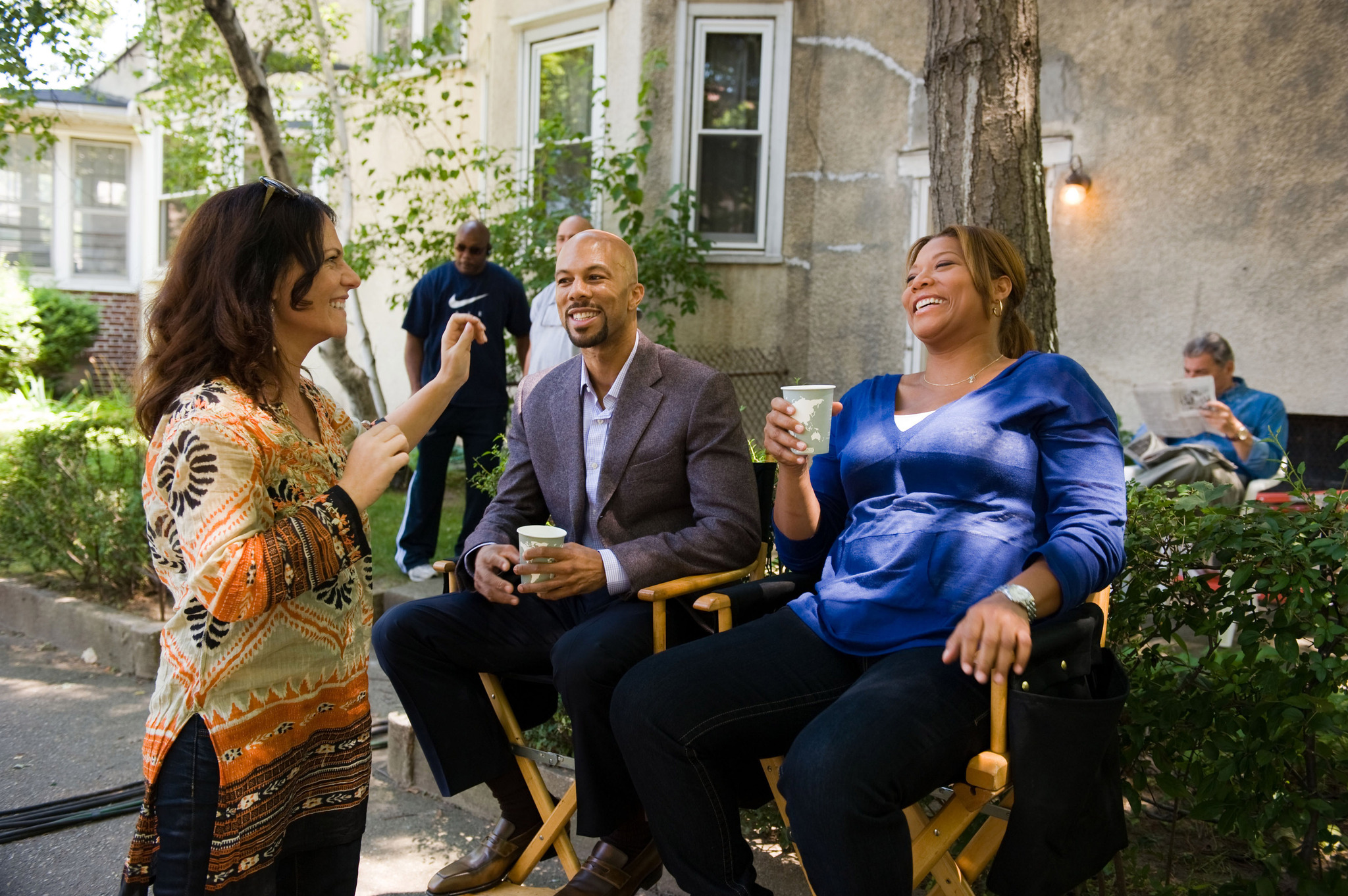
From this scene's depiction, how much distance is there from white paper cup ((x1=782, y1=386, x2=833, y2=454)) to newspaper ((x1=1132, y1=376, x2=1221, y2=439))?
348cm

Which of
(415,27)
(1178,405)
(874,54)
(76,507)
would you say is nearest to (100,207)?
(415,27)

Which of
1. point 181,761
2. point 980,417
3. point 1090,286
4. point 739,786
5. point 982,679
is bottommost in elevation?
point 739,786

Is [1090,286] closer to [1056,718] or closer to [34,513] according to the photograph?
[1056,718]

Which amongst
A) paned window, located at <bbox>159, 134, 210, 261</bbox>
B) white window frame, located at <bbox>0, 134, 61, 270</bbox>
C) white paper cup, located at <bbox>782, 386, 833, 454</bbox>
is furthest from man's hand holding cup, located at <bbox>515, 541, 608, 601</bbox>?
white window frame, located at <bbox>0, 134, 61, 270</bbox>

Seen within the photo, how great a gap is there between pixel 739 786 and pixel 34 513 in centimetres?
484

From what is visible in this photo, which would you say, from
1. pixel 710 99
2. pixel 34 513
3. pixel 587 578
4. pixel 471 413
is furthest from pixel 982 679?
pixel 710 99

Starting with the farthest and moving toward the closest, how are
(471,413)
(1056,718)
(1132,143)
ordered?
(1132,143)
(471,413)
(1056,718)

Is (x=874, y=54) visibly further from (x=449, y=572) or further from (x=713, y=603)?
(x=713, y=603)

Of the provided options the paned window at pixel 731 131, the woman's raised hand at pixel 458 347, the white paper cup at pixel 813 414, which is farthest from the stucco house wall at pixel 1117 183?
the woman's raised hand at pixel 458 347

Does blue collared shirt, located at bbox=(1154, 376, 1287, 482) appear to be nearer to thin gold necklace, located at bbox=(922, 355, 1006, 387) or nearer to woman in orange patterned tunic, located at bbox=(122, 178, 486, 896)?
thin gold necklace, located at bbox=(922, 355, 1006, 387)

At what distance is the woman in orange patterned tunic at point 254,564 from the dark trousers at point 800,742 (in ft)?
2.27

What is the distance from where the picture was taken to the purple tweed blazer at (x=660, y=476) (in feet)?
10.2

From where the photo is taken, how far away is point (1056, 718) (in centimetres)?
220

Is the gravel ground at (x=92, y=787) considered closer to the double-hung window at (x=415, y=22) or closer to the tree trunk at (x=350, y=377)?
the tree trunk at (x=350, y=377)
